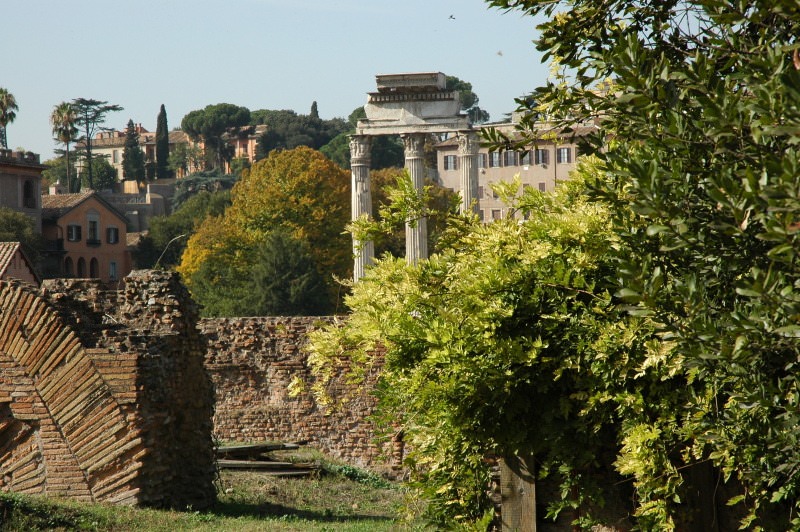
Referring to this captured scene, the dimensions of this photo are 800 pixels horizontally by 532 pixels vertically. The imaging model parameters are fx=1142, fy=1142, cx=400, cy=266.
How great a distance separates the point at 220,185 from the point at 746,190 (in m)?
102

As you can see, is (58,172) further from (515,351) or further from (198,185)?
(515,351)

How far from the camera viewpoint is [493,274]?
7602 millimetres

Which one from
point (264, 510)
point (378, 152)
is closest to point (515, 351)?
point (264, 510)

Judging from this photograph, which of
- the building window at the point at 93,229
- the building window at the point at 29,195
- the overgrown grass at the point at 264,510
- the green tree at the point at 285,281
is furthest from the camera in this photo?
the building window at the point at 93,229

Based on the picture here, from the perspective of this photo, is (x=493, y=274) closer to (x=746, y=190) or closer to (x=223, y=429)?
(x=746, y=190)

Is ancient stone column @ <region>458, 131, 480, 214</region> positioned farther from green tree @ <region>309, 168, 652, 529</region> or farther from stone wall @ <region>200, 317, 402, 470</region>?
green tree @ <region>309, 168, 652, 529</region>

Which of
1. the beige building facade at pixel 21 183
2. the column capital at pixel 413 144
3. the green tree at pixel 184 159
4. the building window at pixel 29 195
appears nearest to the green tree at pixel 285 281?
the column capital at pixel 413 144

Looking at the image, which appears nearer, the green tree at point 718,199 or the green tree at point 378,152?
the green tree at point 718,199

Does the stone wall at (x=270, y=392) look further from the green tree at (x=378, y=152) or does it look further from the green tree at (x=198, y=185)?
the green tree at (x=198, y=185)

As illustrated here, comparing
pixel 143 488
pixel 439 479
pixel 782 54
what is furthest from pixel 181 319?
pixel 782 54

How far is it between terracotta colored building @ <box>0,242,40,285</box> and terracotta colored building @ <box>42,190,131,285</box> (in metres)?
30.1

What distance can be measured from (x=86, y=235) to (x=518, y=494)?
2780 inches

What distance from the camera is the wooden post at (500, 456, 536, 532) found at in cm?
813

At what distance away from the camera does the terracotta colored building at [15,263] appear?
3394 centimetres
